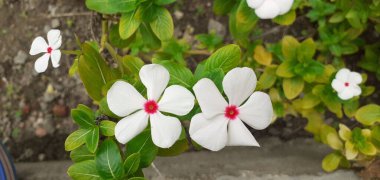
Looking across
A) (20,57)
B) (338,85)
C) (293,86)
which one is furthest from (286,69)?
(20,57)

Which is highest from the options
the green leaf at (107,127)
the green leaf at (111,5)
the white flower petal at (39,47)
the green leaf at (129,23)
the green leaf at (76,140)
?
the green leaf at (111,5)

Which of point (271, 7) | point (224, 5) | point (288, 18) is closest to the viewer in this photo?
point (271, 7)

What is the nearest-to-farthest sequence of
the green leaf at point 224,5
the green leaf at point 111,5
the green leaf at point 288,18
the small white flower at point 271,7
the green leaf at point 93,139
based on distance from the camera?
the small white flower at point 271,7
the green leaf at point 93,139
the green leaf at point 111,5
the green leaf at point 288,18
the green leaf at point 224,5

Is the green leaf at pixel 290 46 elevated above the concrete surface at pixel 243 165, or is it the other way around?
the green leaf at pixel 290 46

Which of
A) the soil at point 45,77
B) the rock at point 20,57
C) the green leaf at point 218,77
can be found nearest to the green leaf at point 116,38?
the green leaf at point 218,77

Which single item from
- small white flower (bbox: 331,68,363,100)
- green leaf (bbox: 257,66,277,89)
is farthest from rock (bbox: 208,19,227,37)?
small white flower (bbox: 331,68,363,100)

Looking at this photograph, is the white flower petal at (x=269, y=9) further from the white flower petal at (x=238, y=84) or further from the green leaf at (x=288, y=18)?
the green leaf at (x=288, y=18)

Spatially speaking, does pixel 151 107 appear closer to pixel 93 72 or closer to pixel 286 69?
pixel 93 72
